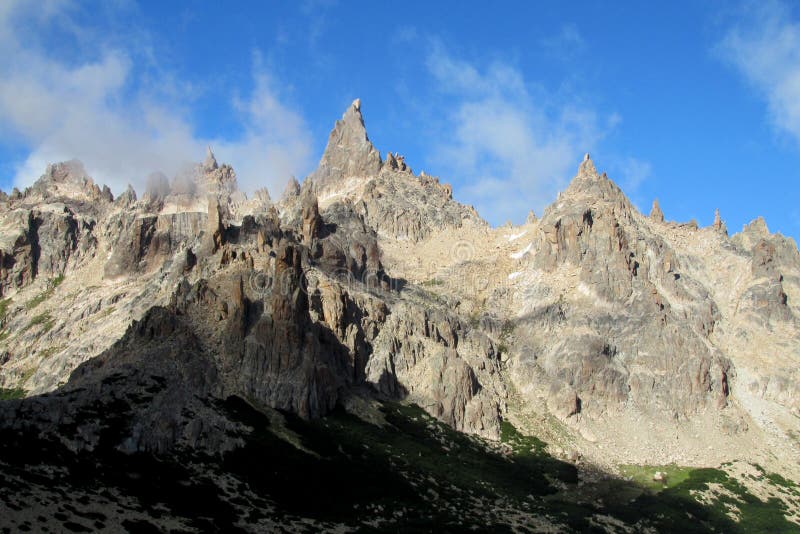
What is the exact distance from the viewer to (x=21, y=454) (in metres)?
72.9

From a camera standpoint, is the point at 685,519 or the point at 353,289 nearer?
the point at 685,519

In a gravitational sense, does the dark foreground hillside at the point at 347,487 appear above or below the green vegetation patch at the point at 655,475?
below

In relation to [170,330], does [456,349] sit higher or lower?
higher

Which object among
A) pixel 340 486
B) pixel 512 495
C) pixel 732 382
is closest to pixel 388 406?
pixel 512 495

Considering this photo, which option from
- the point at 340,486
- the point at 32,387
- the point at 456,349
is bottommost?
the point at 340,486

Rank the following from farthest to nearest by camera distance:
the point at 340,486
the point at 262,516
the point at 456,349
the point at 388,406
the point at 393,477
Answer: the point at 456,349 → the point at 388,406 → the point at 393,477 → the point at 340,486 → the point at 262,516

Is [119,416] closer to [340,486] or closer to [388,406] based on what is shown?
[340,486]

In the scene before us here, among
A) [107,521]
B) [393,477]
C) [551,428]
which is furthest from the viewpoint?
[551,428]

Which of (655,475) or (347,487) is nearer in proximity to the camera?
(347,487)

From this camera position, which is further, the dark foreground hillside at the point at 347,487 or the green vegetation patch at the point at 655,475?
the green vegetation patch at the point at 655,475

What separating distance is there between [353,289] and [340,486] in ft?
313

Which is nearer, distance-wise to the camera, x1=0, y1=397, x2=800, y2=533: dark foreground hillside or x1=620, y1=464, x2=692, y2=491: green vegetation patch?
x1=0, y1=397, x2=800, y2=533: dark foreground hillside

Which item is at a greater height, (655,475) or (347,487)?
(655,475)

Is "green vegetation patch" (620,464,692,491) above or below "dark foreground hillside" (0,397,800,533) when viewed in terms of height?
above
